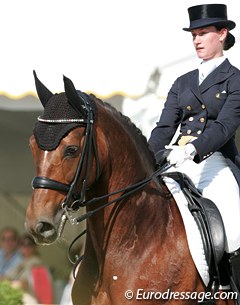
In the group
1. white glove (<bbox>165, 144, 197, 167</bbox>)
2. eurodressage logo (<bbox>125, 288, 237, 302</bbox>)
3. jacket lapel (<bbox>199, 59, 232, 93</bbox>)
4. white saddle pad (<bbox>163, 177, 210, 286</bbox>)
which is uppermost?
jacket lapel (<bbox>199, 59, 232, 93</bbox>)

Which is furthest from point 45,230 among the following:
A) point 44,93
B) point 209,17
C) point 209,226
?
point 209,17

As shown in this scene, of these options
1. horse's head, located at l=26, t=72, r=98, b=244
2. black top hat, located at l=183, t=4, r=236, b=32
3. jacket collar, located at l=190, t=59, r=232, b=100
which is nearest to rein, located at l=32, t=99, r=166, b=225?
horse's head, located at l=26, t=72, r=98, b=244

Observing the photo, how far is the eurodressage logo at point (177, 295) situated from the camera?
15.1 ft

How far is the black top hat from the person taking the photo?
17.8ft

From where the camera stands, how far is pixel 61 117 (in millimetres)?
4594

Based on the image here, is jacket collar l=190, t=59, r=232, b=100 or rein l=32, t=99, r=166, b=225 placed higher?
jacket collar l=190, t=59, r=232, b=100

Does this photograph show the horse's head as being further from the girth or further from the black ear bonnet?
the girth

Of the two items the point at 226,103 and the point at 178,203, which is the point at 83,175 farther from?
the point at 226,103

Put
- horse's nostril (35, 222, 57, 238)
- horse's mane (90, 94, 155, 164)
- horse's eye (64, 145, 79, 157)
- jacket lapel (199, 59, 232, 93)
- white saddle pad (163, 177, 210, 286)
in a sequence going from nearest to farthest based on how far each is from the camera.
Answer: horse's nostril (35, 222, 57, 238), horse's eye (64, 145, 79, 157), white saddle pad (163, 177, 210, 286), horse's mane (90, 94, 155, 164), jacket lapel (199, 59, 232, 93)

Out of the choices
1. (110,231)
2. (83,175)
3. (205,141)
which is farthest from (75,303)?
(205,141)

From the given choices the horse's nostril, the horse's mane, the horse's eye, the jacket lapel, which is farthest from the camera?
the jacket lapel

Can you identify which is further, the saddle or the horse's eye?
the saddle

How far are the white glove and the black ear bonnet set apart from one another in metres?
0.57

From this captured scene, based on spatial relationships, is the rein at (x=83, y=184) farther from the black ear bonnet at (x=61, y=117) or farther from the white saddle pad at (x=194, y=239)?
the white saddle pad at (x=194, y=239)
